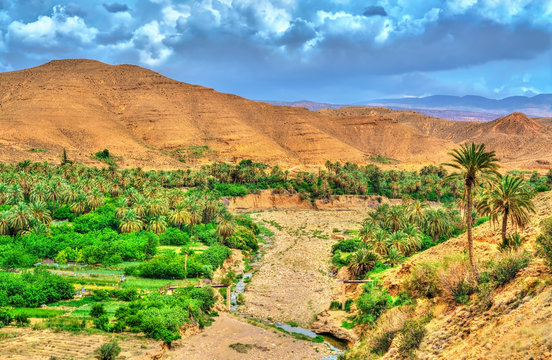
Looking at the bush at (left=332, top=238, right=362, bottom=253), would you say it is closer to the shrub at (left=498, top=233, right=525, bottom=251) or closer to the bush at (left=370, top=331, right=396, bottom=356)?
the shrub at (left=498, top=233, right=525, bottom=251)

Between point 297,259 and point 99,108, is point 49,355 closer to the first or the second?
point 297,259

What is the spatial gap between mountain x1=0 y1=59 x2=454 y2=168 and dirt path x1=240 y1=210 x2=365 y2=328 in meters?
66.1

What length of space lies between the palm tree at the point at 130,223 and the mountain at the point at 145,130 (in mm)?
69206

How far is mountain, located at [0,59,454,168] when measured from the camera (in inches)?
5502

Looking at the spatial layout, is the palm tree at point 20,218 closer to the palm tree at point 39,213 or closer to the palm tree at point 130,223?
the palm tree at point 39,213

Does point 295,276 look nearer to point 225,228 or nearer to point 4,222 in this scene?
point 225,228

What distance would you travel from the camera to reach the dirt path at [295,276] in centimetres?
3938

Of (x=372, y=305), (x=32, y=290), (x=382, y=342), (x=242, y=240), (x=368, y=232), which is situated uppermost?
(x=368, y=232)

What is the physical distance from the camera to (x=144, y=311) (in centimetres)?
3250

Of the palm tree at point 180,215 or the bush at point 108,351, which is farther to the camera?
the palm tree at point 180,215

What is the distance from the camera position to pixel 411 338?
20062 mm

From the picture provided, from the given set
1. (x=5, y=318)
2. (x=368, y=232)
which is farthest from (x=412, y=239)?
(x=5, y=318)

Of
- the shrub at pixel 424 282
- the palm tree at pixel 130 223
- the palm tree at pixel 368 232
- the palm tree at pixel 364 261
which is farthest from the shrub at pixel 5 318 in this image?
the palm tree at pixel 368 232

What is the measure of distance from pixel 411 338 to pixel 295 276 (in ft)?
97.5
